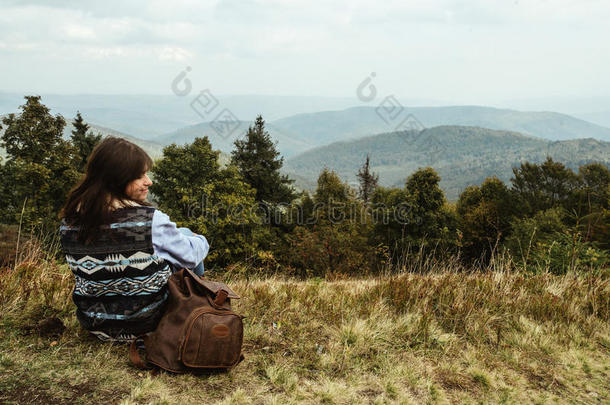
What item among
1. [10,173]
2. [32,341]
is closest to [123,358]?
[32,341]

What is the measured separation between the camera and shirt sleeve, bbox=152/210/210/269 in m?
2.90

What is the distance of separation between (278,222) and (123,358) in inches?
1177

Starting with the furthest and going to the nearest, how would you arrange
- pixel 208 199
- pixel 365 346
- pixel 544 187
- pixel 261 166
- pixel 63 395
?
pixel 544 187, pixel 261 166, pixel 208 199, pixel 365 346, pixel 63 395

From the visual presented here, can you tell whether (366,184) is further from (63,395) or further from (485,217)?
(63,395)

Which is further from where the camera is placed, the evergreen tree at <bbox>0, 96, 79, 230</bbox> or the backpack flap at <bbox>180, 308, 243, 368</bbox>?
the evergreen tree at <bbox>0, 96, 79, 230</bbox>

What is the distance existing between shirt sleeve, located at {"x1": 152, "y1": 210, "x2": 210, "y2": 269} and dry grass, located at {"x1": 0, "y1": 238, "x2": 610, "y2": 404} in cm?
93

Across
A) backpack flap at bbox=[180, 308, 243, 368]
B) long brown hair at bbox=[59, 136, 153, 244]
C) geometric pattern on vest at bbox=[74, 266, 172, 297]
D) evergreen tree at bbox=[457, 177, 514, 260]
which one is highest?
long brown hair at bbox=[59, 136, 153, 244]

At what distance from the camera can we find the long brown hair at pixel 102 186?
274cm

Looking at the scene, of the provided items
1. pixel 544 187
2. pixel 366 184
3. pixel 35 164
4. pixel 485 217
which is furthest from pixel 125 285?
pixel 366 184

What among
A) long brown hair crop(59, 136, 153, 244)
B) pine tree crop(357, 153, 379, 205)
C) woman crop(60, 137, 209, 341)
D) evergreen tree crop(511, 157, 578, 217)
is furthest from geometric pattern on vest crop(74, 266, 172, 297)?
pine tree crop(357, 153, 379, 205)

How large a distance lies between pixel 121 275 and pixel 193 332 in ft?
2.33

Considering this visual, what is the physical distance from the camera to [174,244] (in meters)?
3.04

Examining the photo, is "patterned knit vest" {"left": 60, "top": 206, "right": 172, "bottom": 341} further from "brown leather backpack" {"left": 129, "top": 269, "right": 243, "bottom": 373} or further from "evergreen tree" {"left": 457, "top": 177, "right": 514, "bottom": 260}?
"evergreen tree" {"left": 457, "top": 177, "right": 514, "bottom": 260}

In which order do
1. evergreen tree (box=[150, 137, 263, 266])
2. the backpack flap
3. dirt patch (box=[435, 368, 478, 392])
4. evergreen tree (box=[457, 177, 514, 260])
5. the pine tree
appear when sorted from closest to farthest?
the backpack flap < dirt patch (box=[435, 368, 478, 392]) < evergreen tree (box=[150, 137, 263, 266]) < evergreen tree (box=[457, 177, 514, 260]) < the pine tree
